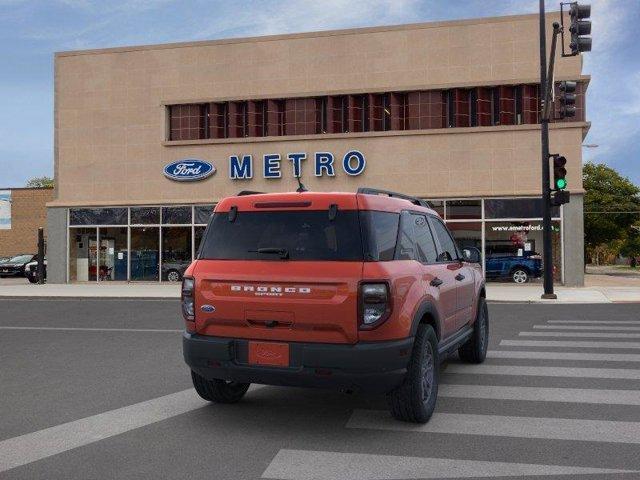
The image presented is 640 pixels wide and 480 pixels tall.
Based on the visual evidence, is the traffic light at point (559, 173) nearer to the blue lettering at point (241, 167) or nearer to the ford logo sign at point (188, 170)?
the blue lettering at point (241, 167)

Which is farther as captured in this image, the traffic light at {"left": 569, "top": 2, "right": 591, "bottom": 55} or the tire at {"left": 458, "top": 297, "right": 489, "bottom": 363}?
the traffic light at {"left": 569, "top": 2, "right": 591, "bottom": 55}

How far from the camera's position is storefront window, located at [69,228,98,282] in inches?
1114

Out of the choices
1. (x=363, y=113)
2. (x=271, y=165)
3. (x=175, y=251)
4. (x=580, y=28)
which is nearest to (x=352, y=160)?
(x=363, y=113)

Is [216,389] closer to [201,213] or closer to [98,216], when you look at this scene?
[201,213]

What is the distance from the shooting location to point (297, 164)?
2619 cm

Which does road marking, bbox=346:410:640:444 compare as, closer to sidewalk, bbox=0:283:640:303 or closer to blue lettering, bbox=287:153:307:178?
sidewalk, bbox=0:283:640:303

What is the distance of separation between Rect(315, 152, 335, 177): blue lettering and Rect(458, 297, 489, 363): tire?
18140mm

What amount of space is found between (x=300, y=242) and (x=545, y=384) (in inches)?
130

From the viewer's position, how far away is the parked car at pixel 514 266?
78.0ft

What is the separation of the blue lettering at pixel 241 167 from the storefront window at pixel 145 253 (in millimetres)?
4035

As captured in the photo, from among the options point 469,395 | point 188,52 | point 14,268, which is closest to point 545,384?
point 469,395

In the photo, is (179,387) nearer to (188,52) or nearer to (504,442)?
(504,442)

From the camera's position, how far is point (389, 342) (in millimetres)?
4785

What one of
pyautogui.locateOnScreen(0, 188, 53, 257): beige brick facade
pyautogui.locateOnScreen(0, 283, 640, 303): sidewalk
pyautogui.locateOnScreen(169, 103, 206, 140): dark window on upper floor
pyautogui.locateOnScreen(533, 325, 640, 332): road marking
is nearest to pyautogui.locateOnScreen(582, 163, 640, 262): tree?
pyautogui.locateOnScreen(0, 283, 640, 303): sidewalk
